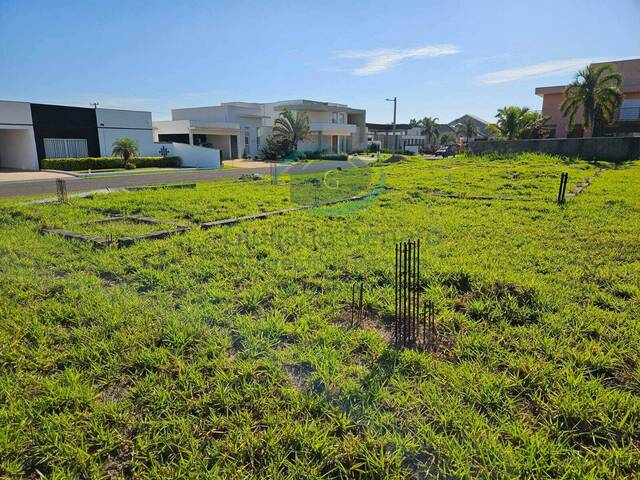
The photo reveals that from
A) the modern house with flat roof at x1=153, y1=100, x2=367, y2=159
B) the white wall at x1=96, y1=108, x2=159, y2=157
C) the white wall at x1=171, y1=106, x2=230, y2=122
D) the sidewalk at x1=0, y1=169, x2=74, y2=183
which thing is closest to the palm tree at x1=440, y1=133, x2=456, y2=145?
the modern house with flat roof at x1=153, y1=100, x2=367, y2=159

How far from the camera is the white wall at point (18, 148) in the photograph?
26125 mm

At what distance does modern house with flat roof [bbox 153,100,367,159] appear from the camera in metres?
37.4

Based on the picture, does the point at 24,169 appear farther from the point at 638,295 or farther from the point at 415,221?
the point at 638,295

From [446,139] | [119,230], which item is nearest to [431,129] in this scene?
[446,139]

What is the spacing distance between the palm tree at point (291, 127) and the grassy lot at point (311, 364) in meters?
34.0

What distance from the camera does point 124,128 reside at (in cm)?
3041

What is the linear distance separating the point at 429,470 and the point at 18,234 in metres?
7.73

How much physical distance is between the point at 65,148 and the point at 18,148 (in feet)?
9.32

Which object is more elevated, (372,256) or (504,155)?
(504,155)

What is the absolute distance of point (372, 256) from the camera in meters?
5.61

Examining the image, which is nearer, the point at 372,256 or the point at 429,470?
the point at 429,470

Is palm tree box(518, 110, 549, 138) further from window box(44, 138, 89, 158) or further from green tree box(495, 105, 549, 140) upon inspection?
window box(44, 138, 89, 158)

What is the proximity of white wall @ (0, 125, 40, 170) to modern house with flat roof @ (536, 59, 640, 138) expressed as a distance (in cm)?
3849

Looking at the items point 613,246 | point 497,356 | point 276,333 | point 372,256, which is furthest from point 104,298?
point 613,246
